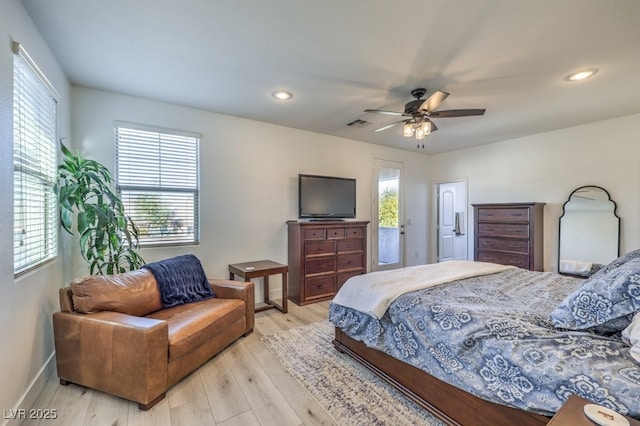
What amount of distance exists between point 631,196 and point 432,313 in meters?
3.92

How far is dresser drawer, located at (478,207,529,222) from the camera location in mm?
4250

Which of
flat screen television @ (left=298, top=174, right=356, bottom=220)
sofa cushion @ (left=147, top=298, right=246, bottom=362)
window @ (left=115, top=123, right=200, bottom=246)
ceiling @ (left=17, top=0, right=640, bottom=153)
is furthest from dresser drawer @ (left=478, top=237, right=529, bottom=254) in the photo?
window @ (left=115, top=123, right=200, bottom=246)

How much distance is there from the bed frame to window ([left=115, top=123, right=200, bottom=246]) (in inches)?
99.9

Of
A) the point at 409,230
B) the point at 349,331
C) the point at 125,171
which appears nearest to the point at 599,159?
the point at 409,230

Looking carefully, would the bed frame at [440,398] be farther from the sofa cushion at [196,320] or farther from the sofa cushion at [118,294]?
the sofa cushion at [118,294]

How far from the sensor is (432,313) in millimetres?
1850

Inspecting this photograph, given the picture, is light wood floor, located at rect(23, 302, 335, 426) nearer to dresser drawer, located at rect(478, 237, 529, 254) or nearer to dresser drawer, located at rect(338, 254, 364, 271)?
dresser drawer, located at rect(338, 254, 364, 271)

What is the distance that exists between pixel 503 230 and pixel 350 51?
3811 mm

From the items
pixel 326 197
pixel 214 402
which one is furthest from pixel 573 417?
pixel 326 197

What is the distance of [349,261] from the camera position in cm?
434

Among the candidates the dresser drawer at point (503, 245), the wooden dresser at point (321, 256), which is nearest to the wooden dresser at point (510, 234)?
the dresser drawer at point (503, 245)

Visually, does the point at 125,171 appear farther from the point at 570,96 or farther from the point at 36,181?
the point at 570,96

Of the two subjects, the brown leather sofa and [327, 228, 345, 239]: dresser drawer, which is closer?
the brown leather sofa

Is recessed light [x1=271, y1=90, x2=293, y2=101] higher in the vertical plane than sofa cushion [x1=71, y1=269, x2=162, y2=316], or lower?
higher
